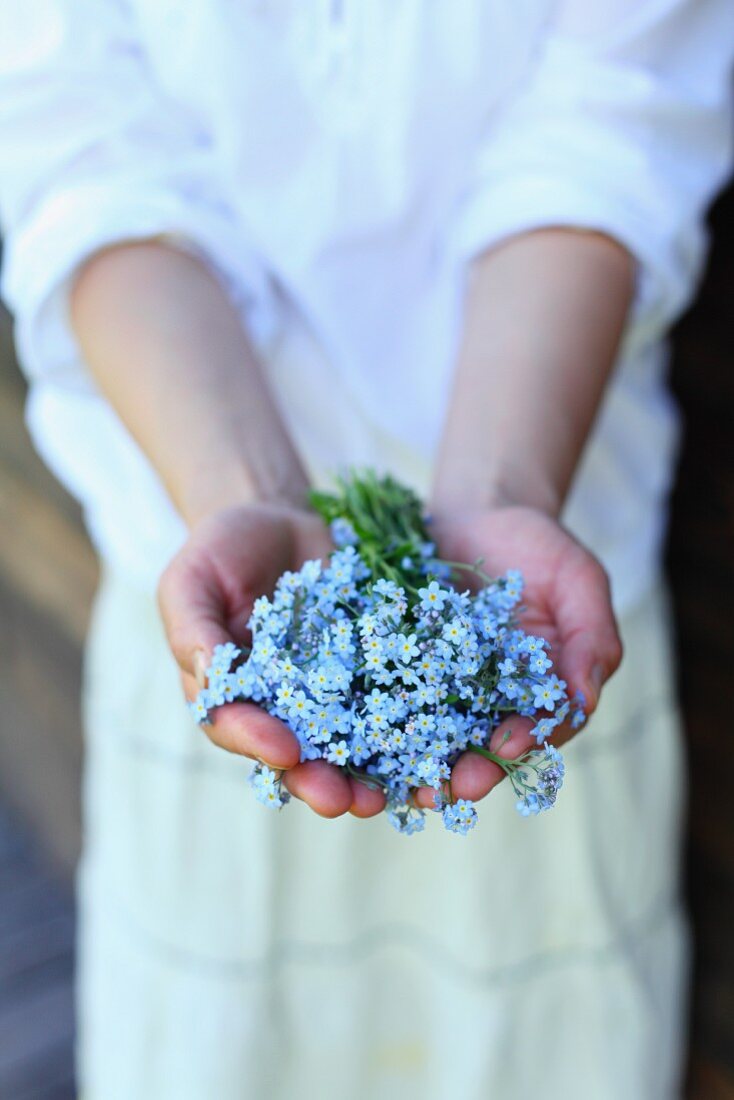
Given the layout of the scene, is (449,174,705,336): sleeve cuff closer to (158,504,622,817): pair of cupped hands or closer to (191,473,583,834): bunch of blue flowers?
(158,504,622,817): pair of cupped hands

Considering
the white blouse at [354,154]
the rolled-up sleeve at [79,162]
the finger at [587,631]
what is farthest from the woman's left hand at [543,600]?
the rolled-up sleeve at [79,162]

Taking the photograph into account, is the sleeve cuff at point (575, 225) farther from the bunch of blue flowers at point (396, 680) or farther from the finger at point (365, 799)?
the finger at point (365, 799)

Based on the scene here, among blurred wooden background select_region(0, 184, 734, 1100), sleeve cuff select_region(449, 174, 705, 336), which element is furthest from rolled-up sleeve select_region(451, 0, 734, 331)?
blurred wooden background select_region(0, 184, 734, 1100)

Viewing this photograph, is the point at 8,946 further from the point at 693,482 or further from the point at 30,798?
the point at 693,482

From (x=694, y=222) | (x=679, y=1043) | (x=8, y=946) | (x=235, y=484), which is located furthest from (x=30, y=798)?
(x=694, y=222)

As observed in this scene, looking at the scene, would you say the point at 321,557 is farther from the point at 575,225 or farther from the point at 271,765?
the point at 575,225
